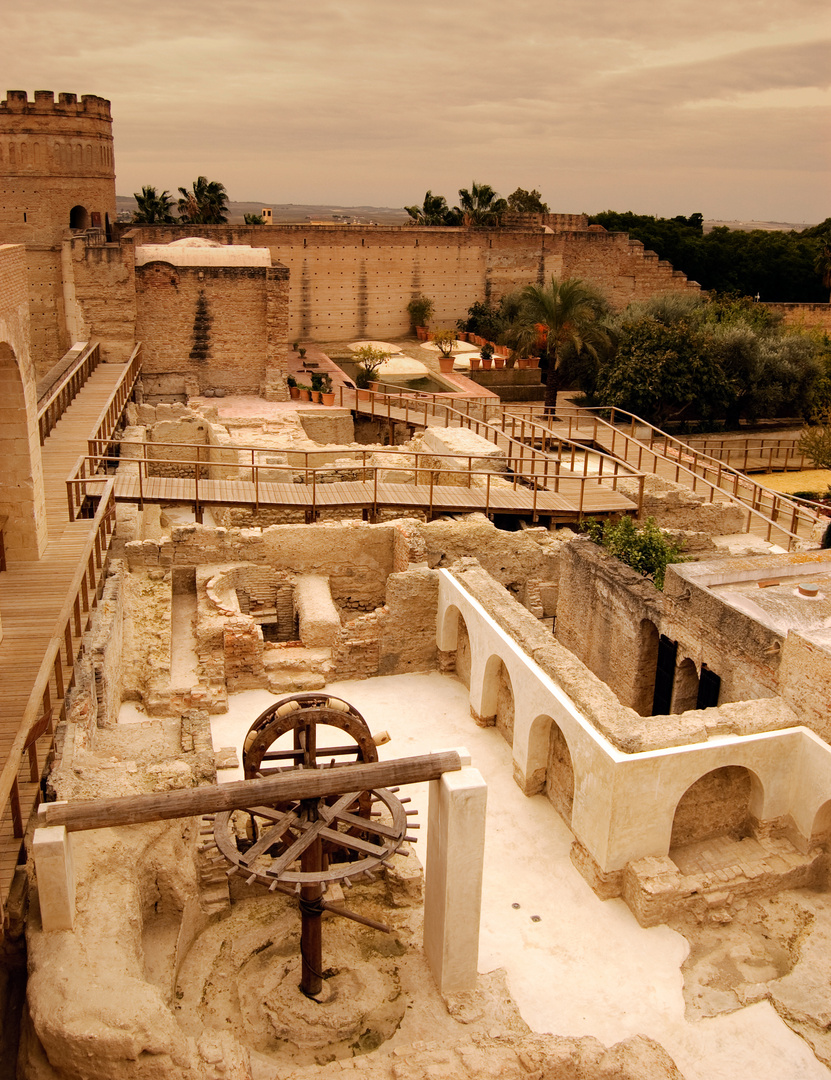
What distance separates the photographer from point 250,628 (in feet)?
39.4

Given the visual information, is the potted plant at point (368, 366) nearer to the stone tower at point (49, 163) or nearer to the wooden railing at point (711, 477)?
the wooden railing at point (711, 477)

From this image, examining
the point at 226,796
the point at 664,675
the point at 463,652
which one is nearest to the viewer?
the point at 226,796

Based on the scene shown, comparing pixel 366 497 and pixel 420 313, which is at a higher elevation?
pixel 420 313

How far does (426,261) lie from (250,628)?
27.7 metres

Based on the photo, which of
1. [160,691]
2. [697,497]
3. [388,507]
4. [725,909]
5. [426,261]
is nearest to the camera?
[725,909]

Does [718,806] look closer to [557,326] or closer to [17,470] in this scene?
[17,470]

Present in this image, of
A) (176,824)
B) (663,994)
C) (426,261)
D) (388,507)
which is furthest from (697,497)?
(426,261)

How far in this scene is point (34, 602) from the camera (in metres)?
10.8

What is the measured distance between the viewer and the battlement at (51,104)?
30625 millimetres

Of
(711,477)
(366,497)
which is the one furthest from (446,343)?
(366,497)

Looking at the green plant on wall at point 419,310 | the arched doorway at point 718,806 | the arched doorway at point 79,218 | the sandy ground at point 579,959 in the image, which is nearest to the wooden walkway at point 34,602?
the sandy ground at point 579,959

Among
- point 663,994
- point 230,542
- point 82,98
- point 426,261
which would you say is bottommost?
point 663,994

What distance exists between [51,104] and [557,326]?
17423 mm

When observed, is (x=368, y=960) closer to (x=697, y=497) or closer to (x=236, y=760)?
(x=236, y=760)
